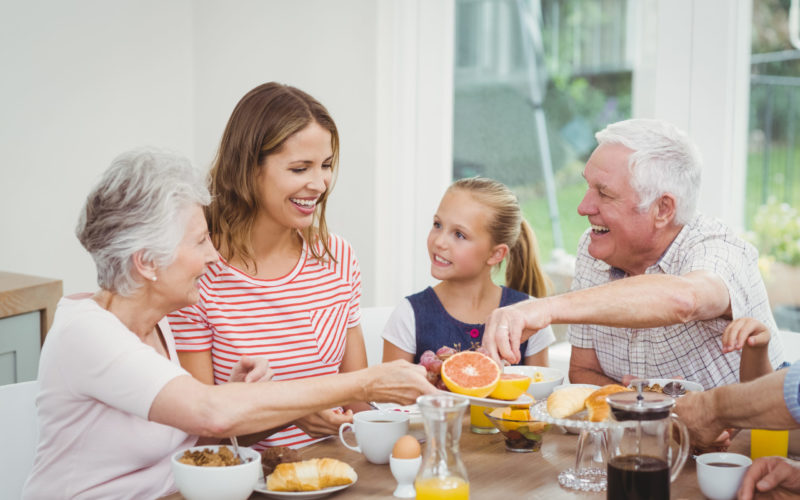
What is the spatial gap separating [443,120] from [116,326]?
232 centimetres

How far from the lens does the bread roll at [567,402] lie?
5.16 feet

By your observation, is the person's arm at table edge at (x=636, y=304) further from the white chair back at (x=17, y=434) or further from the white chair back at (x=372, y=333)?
the white chair back at (x=17, y=434)

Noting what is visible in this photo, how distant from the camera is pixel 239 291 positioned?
216 cm

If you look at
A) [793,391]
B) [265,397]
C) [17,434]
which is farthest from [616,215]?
[17,434]

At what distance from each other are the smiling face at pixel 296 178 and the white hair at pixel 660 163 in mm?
768

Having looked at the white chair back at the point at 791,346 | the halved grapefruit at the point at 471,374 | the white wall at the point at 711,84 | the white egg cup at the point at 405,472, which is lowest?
the white egg cup at the point at 405,472

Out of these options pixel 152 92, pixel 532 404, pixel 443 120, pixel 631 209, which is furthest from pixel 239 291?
pixel 152 92

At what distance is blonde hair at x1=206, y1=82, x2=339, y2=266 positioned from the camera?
2.12 m

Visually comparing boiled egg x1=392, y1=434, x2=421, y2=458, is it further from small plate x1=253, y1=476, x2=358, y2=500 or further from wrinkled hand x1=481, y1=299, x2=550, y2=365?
wrinkled hand x1=481, y1=299, x2=550, y2=365

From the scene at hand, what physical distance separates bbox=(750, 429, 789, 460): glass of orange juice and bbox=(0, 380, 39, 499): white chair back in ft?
4.72

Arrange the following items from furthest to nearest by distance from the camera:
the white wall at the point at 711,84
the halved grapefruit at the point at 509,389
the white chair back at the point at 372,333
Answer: the white wall at the point at 711,84, the white chair back at the point at 372,333, the halved grapefruit at the point at 509,389

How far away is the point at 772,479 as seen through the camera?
4.77ft

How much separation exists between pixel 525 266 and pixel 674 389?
1.07 meters

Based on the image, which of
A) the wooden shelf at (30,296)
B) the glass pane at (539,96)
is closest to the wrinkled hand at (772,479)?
the glass pane at (539,96)
